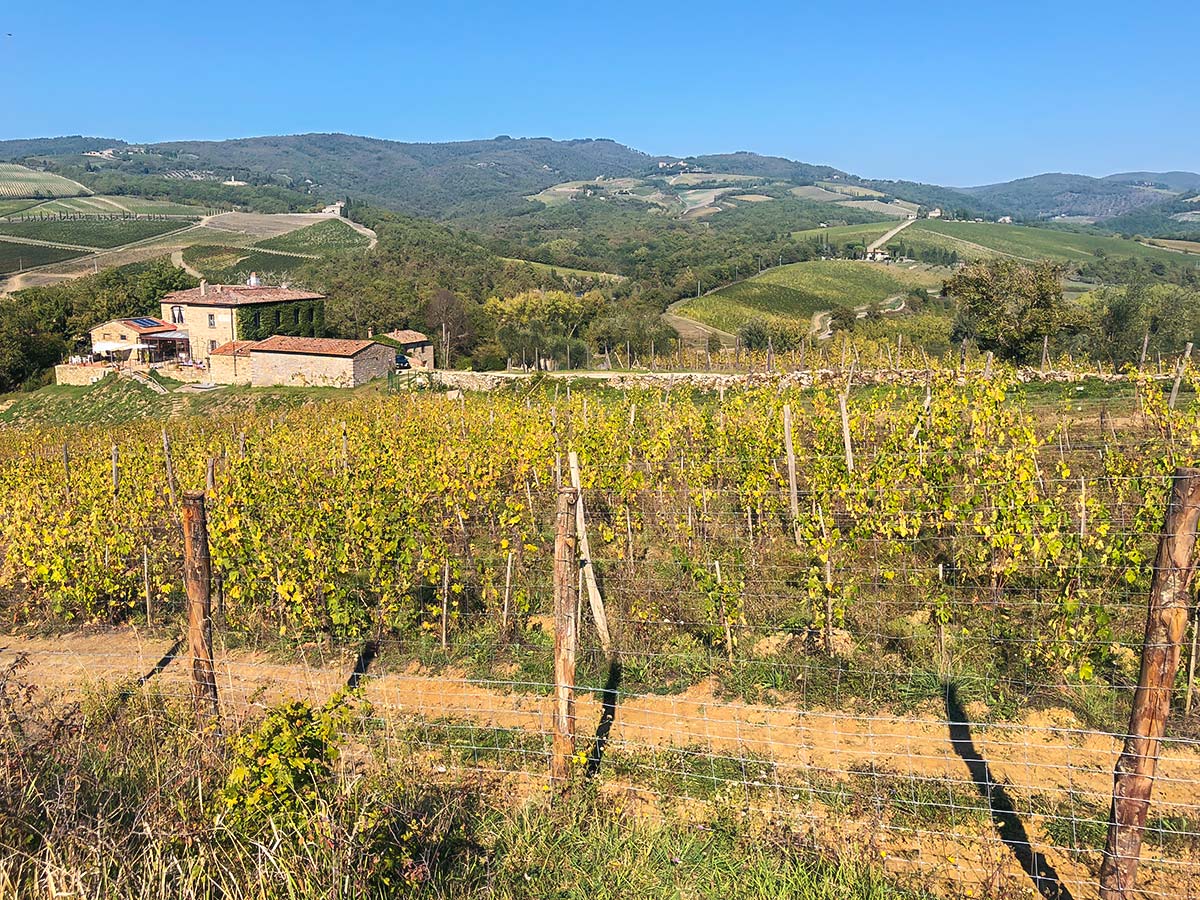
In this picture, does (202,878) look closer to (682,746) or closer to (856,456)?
(682,746)

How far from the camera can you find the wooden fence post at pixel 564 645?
4680 millimetres

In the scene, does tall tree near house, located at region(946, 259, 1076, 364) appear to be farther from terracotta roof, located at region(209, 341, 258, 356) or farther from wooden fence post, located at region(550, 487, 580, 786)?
terracotta roof, located at region(209, 341, 258, 356)

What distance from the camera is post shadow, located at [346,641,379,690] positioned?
7336mm

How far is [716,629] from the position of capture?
293 inches

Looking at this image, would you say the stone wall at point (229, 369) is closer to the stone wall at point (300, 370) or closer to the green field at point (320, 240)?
the stone wall at point (300, 370)

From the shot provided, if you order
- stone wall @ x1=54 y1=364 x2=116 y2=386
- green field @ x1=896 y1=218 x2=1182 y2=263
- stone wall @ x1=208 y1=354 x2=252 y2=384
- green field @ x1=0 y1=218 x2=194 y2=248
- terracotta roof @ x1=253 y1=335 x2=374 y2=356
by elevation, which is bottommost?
stone wall @ x1=54 y1=364 x2=116 y2=386

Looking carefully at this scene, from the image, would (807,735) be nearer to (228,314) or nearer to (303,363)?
(303,363)

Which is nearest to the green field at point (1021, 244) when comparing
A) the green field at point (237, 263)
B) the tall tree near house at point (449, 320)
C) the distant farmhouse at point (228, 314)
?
the tall tree near house at point (449, 320)

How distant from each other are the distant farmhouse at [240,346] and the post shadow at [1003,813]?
34772 millimetres

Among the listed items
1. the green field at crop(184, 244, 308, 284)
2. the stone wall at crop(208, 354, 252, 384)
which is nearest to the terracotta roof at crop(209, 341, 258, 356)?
the stone wall at crop(208, 354, 252, 384)

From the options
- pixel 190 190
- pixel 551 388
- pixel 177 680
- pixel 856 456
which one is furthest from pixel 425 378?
pixel 190 190

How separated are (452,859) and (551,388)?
2600 cm

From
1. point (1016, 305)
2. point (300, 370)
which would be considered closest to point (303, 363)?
point (300, 370)

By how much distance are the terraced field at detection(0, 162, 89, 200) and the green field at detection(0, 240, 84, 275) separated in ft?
185
